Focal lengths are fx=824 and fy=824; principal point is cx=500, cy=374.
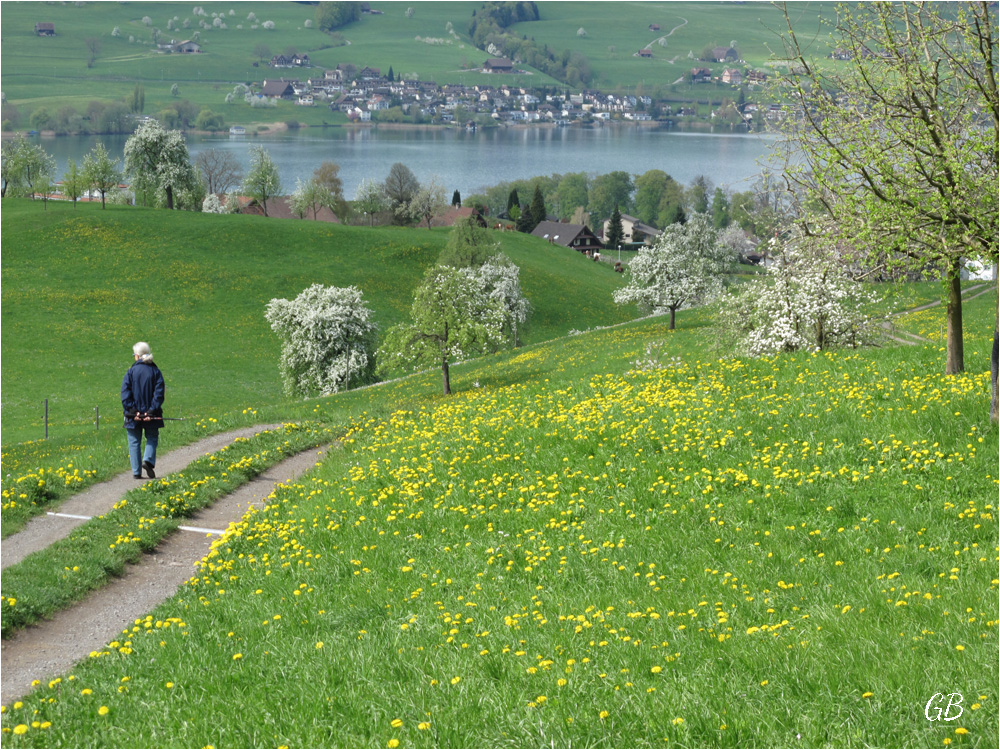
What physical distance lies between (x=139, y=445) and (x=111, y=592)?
618 centimetres

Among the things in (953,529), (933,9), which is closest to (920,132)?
(933,9)

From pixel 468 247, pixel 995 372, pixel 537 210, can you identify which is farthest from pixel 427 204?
pixel 995 372

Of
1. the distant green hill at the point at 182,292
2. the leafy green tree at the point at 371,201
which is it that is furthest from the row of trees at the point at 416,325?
the leafy green tree at the point at 371,201

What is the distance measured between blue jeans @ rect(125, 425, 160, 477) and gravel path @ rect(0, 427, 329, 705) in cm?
35

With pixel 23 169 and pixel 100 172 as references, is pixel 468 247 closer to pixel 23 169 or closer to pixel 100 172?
pixel 100 172

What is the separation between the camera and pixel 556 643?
7867 millimetres

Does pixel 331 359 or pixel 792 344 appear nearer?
pixel 792 344

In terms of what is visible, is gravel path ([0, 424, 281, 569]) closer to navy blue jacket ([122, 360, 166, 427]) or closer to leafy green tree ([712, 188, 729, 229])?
navy blue jacket ([122, 360, 166, 427])

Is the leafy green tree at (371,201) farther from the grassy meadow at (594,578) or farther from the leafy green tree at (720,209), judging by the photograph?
the grassy meadow at (594,578)

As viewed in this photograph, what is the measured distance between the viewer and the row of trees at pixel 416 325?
3822cm

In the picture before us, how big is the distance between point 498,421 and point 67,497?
29.0ft

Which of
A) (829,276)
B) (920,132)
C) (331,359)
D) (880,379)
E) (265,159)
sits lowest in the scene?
(331,359)

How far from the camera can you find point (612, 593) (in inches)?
365

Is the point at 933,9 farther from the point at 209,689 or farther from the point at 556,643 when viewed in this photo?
the point at 209,689
